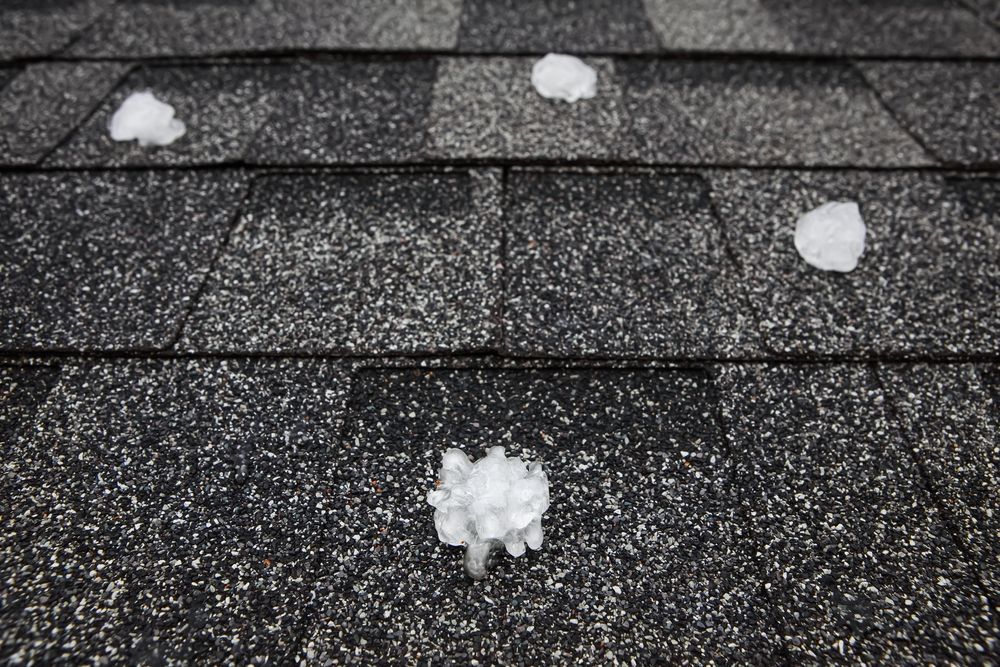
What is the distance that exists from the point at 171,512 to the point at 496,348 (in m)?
0.79

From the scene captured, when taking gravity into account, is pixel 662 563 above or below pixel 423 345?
below

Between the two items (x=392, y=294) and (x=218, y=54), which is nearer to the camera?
(x=392, y=294)

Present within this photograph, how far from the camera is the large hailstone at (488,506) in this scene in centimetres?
135

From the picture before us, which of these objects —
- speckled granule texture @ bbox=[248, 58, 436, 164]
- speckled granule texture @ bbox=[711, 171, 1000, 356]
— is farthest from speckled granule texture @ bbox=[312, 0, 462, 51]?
speckled granule texture @ bbox=[711, 171, 1000, 356]

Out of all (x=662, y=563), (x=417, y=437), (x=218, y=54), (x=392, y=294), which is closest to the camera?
(x=662, y=563)

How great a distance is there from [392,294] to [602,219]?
25.8 inches

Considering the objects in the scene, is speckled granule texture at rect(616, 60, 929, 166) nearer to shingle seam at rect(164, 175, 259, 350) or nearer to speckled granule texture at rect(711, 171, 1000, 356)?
speckled granule texture at rect(711, 171, 1000, 356)

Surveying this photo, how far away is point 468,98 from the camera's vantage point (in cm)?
240

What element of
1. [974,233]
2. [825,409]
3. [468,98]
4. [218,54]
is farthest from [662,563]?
[218,54]

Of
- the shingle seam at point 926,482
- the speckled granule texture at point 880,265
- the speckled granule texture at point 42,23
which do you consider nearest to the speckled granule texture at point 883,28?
the speckled granule texture at point 880,265

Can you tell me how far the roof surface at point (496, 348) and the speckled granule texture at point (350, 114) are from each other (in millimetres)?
13

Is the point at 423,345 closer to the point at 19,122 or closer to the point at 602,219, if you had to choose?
the point at 602,219

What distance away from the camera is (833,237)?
1.89 m

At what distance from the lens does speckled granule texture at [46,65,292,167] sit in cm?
220
